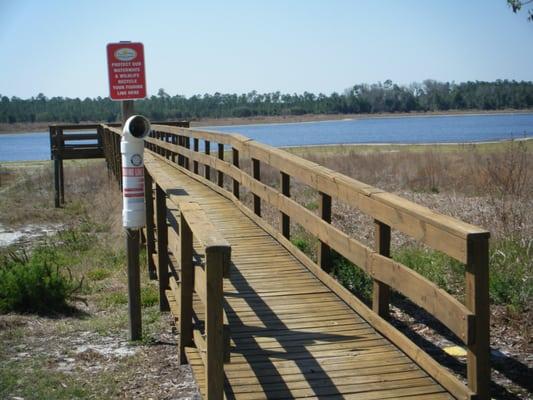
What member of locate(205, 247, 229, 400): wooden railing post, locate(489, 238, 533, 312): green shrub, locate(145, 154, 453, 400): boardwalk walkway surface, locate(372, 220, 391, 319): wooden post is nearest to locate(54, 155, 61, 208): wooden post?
locate(145, 154, 453, 400): boardwalk walkway surface

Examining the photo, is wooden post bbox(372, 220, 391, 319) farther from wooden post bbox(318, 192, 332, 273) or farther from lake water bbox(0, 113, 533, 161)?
lake water bbox(0, 113, 533, 161)

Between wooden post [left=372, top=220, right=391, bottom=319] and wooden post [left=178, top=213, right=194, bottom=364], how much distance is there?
1313mm

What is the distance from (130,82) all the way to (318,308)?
10.1 ft

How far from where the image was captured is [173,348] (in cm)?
686

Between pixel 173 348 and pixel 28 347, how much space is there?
1.42 meters

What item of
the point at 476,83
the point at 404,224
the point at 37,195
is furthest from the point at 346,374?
the point at 476,83

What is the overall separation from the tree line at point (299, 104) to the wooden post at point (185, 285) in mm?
122636

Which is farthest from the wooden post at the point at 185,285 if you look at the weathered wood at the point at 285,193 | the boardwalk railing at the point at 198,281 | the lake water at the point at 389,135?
the lake water at the point at 389,135

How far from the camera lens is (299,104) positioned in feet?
503

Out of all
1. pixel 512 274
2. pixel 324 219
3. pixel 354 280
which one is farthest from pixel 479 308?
pixel 354 280

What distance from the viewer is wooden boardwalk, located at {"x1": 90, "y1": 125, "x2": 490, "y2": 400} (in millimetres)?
3885

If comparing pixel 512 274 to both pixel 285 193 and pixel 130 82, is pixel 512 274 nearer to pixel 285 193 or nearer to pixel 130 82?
pixel 285 193

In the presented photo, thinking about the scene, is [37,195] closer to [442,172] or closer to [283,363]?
[442,172]

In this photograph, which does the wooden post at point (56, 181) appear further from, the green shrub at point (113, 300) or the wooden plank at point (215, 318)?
the wooden plank at point (215, 318)
